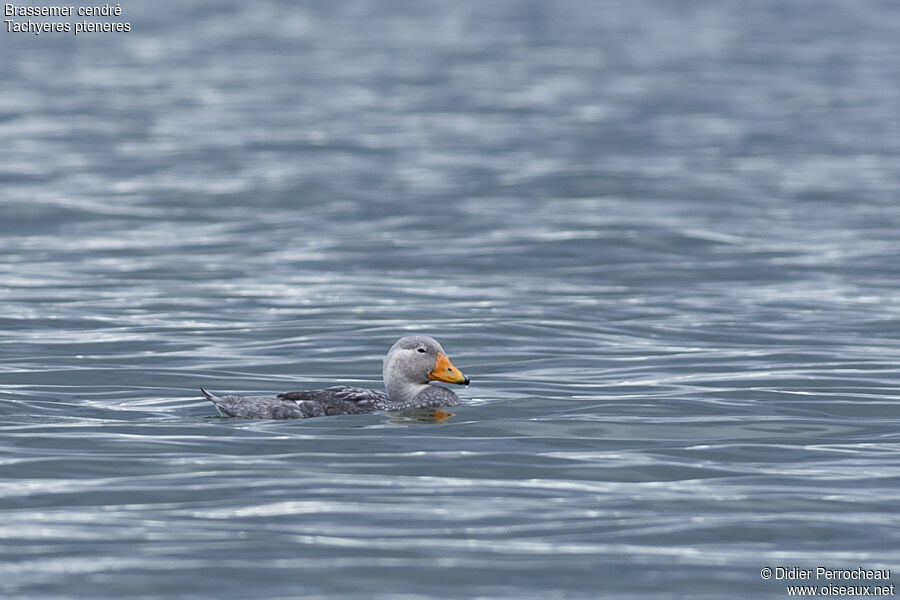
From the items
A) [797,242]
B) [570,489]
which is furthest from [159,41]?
[570,489]

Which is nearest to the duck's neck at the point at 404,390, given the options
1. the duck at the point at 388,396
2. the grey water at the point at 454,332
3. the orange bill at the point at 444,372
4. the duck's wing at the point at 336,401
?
the duck at the point at 388,396

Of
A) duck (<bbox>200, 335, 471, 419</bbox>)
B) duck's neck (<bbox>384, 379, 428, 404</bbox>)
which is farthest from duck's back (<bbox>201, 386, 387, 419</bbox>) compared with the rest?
duck's neck (<bbox>384, 379, 428, 404</bbox>)

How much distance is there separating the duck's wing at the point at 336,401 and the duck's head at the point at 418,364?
37 cm

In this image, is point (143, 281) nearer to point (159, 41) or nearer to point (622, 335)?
point (622, 335)

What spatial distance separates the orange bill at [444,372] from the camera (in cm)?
1246

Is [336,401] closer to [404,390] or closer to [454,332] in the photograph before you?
[404,390]

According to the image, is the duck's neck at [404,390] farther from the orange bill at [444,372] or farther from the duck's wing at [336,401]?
the duck's wing at [336,401]

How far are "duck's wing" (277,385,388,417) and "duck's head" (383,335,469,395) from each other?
1.21 ft

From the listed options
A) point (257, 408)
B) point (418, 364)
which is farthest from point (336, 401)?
point (418, 364)

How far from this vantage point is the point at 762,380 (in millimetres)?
14359

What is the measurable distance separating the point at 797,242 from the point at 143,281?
9613mm

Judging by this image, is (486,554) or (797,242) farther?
(797,242)

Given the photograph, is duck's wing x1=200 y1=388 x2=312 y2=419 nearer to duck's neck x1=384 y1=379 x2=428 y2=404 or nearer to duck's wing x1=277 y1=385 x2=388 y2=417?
duck's wing x1=277 y1=385 x2=388 y2=417

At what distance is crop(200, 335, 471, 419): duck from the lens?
11.9 meters
